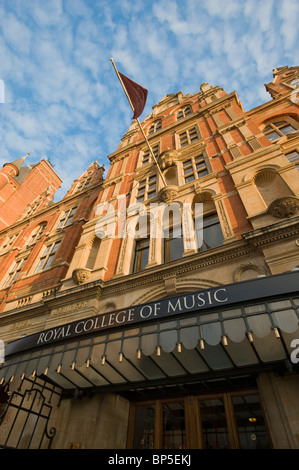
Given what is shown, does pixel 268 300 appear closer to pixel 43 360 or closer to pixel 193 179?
pixel 43 360

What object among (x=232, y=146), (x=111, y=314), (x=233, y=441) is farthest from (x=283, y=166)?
(x=233, y=441)

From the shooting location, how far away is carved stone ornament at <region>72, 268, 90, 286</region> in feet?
38.0

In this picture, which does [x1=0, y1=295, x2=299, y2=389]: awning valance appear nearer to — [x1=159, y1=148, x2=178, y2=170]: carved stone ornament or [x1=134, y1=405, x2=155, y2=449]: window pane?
[x1=134, y1=405, x2=155, y2=449]: window pane

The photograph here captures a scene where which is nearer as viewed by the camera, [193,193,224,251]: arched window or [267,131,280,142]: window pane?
[193,193,224,251]: arched window

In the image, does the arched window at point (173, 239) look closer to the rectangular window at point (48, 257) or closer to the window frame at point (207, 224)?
the window frame at point (207, 224)

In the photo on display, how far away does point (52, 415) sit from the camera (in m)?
7.88

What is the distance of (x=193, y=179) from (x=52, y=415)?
40.1 ft

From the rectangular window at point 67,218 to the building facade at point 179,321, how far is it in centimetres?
587

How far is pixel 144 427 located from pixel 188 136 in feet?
57.5

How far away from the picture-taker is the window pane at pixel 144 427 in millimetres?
7301

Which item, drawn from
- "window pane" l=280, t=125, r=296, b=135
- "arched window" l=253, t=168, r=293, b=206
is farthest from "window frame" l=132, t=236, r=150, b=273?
"window pane" l=280, t=125, r=296, b=135

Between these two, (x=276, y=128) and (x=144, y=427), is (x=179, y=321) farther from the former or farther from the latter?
(x=276, y=128)

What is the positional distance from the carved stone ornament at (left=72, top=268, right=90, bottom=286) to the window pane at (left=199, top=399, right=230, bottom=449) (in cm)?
694

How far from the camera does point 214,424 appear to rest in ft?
21.9
